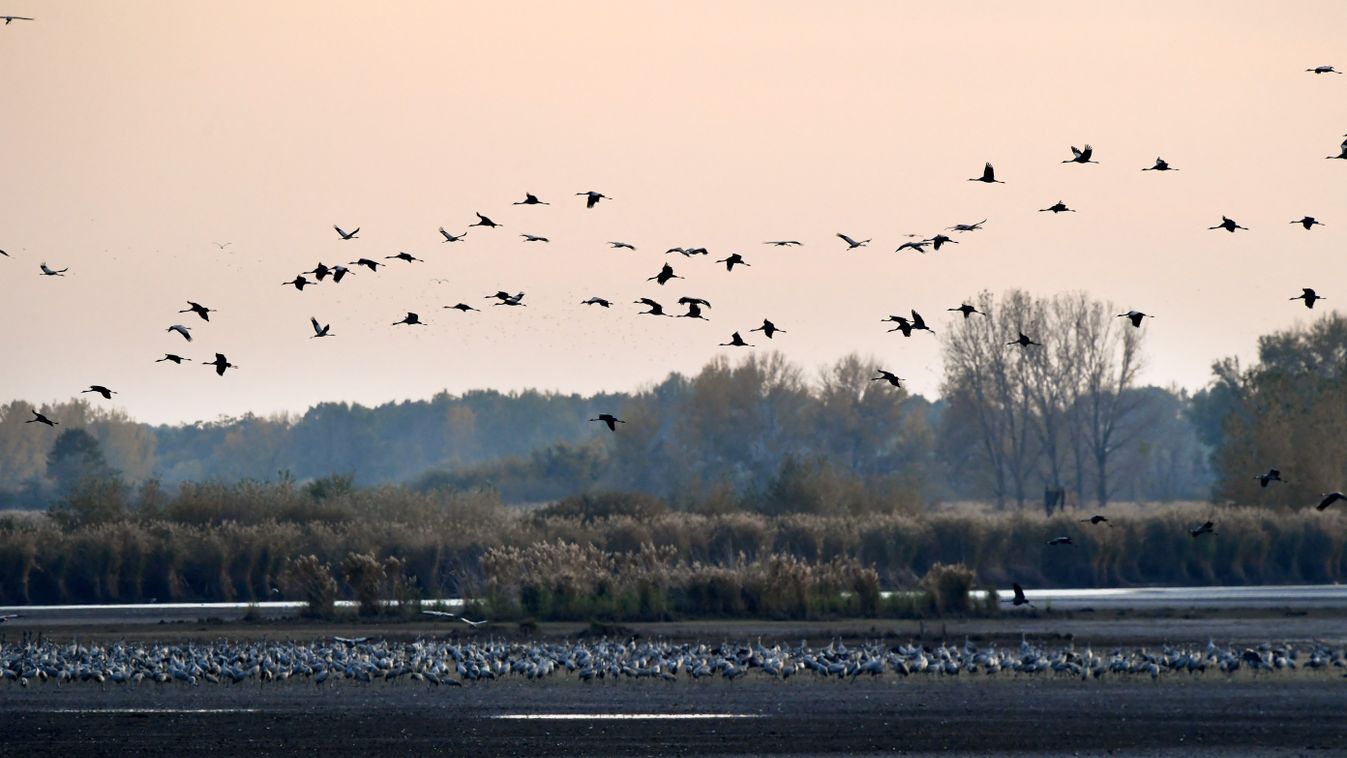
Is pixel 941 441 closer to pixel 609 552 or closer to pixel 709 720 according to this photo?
pixel 609 552

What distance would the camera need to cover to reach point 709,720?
1294 inches

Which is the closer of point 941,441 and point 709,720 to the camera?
point 709,720

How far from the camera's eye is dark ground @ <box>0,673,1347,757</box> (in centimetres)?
2956

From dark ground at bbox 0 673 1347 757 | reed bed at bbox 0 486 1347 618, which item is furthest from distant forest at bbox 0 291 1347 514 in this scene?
dark ground at bbox 0 673 1347 757

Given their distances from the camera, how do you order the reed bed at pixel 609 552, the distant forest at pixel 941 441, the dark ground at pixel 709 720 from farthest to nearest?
the distant forest at pixel 941 441 < the reed bed at pixel 609 552 < the dark ground at pixel 709 720

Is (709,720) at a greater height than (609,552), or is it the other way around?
(609,552)

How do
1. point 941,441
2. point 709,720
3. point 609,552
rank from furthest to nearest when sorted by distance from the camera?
point 941,441 < point 609,552 < point 709,720

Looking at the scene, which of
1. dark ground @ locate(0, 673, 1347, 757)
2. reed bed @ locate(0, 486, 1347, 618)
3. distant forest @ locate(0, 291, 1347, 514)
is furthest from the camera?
distant forest @ locate(0, 291, 1347, 514)

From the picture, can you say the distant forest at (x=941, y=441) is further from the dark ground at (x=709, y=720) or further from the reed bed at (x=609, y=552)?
the dark ground at (x=709, y=720)

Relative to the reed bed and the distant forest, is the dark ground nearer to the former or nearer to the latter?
the reed bed

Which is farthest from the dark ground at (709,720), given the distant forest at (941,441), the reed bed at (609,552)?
the distant forest at (941,441)

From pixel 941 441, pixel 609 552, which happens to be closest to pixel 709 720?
pixel 609 552

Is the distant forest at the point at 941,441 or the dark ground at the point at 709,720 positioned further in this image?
the distant forest at the point at 941,441

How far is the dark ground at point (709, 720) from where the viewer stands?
2956 centimetres
